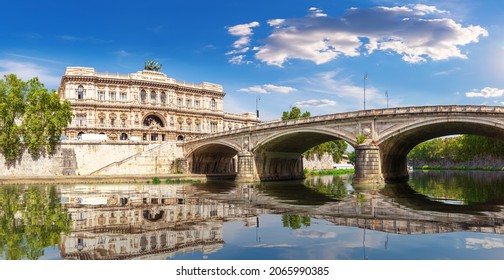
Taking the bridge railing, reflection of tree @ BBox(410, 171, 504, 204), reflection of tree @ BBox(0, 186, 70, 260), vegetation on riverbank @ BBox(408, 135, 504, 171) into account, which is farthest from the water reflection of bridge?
A: vegetation on riverbank @ BBox(408, 135, 504, 171)

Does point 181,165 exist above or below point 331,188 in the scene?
above

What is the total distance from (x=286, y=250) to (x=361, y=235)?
3772mm

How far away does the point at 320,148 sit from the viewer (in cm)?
8731

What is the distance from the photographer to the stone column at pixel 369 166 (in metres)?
40.1

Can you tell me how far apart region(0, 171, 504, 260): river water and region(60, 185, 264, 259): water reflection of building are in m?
0.04

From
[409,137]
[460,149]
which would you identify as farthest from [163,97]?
[460,149]

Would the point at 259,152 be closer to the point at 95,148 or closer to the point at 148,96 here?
the point at 95,148

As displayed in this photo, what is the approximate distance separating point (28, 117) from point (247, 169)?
30.2 metres

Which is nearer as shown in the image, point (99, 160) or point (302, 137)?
point (302, 137)

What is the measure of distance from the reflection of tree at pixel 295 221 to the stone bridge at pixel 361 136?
21.0 m

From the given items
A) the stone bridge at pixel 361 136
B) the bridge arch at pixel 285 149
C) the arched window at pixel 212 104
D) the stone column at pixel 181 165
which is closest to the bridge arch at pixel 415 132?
the stone bridge at pixel 361 136

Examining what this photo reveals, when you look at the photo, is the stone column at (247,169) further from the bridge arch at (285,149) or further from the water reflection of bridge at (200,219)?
the water reflection of bridge at (200,219)

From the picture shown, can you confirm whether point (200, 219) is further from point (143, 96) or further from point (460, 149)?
point (460, 149)
